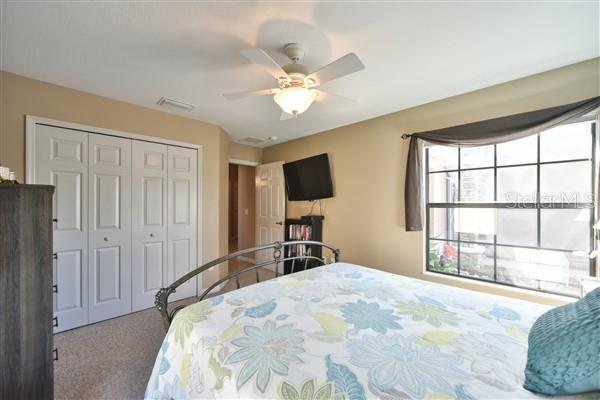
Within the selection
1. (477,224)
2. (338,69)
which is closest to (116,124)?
(338,69)

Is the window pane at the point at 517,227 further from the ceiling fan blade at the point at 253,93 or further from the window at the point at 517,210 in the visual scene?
the ceiling fan blade at the point at 253,93

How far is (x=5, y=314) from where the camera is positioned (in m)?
1.24

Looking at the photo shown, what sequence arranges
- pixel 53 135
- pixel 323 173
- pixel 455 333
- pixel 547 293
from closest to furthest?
pixel 455 333 < pixel 547 293 < pixel 53 135 < pixel 323 173

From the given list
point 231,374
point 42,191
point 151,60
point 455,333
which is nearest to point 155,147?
point 151,60

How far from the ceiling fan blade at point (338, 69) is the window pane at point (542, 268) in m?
2.30

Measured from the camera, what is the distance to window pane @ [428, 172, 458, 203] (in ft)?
8.86

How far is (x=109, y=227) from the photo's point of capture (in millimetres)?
2652

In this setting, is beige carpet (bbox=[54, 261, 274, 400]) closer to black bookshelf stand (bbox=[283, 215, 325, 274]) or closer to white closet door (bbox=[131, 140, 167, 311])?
white closet door (bbox=[131, 140, 167, 311])

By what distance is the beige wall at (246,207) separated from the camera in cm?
574

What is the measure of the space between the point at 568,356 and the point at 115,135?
3640 mm

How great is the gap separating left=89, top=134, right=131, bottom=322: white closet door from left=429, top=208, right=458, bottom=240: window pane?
3.51m

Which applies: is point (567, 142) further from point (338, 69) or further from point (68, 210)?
point (68, 210)

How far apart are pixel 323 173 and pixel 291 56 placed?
2091mm

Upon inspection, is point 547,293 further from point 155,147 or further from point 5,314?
point 155,147
